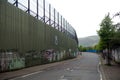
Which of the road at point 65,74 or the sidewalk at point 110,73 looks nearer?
the road at point 65,74

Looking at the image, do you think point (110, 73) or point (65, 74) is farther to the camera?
point (110, 73)

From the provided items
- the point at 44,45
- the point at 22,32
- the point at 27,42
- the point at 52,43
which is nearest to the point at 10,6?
the point at 22,32

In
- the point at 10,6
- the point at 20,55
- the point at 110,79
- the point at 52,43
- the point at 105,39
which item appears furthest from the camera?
the point at 52,43

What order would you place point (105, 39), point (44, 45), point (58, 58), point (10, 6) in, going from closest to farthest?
point (10, 6)
point (105, 39)
point (44, 45)
point (58, 58)

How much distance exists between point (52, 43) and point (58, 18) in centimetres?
1049

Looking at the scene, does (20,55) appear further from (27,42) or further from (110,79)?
(110,79)

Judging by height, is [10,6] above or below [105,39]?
above

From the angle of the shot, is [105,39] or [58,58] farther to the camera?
[58,58]

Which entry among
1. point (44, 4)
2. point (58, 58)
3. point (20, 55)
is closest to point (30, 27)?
point (20, 55)

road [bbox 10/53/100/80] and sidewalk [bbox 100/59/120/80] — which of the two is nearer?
road [bbox 10/53/100/80]

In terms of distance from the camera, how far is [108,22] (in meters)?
40.4

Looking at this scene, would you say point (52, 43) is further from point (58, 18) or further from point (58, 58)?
point (58, 18)

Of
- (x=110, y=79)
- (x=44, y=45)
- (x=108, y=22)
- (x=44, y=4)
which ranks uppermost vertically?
(x=44, y=4)

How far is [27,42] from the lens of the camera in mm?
32906
